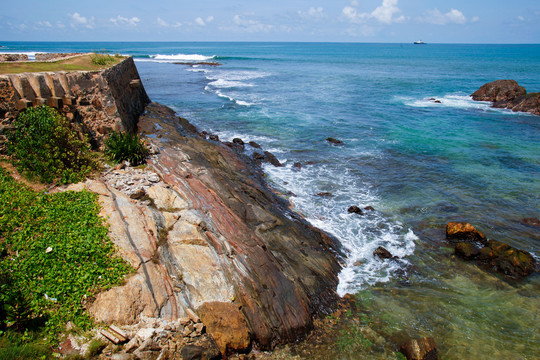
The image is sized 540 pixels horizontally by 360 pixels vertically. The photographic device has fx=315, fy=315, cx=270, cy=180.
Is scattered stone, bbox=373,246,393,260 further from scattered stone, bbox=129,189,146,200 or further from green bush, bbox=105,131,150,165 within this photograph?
green bush, bbox=105,131,150,165

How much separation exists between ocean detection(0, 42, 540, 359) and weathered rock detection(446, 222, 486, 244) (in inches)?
25.7

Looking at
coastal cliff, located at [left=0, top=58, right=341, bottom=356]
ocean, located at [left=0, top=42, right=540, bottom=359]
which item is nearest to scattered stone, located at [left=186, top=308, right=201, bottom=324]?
coastal cliff, located at [left=0, top=58, right=341, bottom=356]

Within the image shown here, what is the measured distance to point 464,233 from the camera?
52.9 ft

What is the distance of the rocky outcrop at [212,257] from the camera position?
354 inches

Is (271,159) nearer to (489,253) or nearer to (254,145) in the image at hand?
(254,145)

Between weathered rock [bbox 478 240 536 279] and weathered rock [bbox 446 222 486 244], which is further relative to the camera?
weathered rock [bbox 446 222 486 244]

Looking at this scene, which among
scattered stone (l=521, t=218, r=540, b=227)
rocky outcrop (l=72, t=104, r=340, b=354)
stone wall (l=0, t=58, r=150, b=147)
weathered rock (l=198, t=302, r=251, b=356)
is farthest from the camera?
scattered stone (l=521, t=218, r=540, b=227)

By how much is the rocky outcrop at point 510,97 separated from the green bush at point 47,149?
52989 mm

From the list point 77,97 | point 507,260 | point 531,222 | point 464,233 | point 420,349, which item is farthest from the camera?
point 531,222

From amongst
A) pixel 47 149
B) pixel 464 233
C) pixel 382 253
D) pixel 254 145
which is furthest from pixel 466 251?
pixel 47 149

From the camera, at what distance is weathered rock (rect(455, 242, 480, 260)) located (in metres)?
14.9

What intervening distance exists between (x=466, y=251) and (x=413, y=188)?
727cm

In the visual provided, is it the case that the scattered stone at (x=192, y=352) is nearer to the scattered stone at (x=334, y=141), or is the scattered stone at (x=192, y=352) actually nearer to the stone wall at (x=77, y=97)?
the stone wall at (x=77, y=97)

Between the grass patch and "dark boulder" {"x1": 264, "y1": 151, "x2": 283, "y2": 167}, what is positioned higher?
the grass patch
